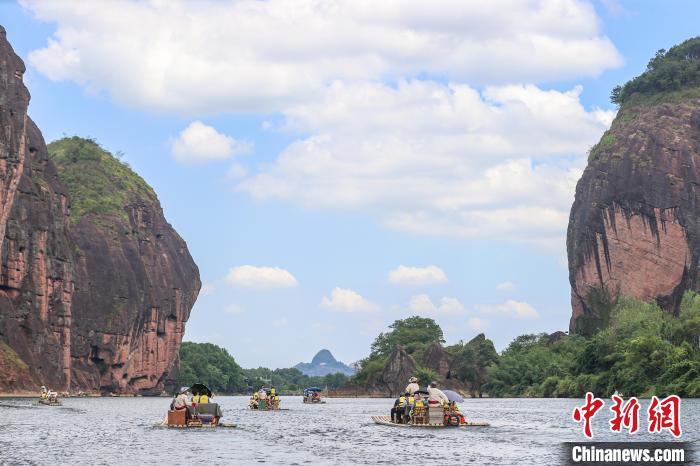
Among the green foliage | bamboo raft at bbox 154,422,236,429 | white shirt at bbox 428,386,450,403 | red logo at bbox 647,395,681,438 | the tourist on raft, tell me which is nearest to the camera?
red logo at bbox 647,395,681,438

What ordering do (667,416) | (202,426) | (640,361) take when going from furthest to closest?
1. (640,361)
2. (202,426)
3. (667,416)

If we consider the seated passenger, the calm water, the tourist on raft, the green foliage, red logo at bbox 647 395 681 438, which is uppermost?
the green foliage

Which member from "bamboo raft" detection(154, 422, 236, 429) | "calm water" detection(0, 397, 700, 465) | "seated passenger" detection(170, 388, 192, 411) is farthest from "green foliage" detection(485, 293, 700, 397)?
"seated passenger" detection(170, 388, 192, 411)

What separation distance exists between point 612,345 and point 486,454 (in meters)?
101

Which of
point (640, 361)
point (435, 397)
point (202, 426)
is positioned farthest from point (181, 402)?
point (640, 361)

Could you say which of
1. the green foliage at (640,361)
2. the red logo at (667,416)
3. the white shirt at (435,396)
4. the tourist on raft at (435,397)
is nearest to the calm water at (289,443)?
the tourist on raft at (435,397)

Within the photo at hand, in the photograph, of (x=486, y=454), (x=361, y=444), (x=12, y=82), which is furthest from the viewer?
(x=12, y=82)

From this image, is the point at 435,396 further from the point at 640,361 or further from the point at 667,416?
the point at 640,361

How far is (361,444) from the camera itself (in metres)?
57.2

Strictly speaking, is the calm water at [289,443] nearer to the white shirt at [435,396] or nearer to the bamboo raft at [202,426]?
the bamboo raft at [202,426]


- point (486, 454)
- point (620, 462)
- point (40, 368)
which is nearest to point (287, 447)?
point (486, 454)

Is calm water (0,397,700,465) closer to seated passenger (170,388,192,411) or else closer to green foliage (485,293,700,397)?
seated passenger (170,388,192,411)

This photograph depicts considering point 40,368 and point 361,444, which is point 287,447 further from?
point 40,368

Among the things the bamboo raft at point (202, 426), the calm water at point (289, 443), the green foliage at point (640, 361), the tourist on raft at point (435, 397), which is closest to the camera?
the calm water at point (289, 443)
